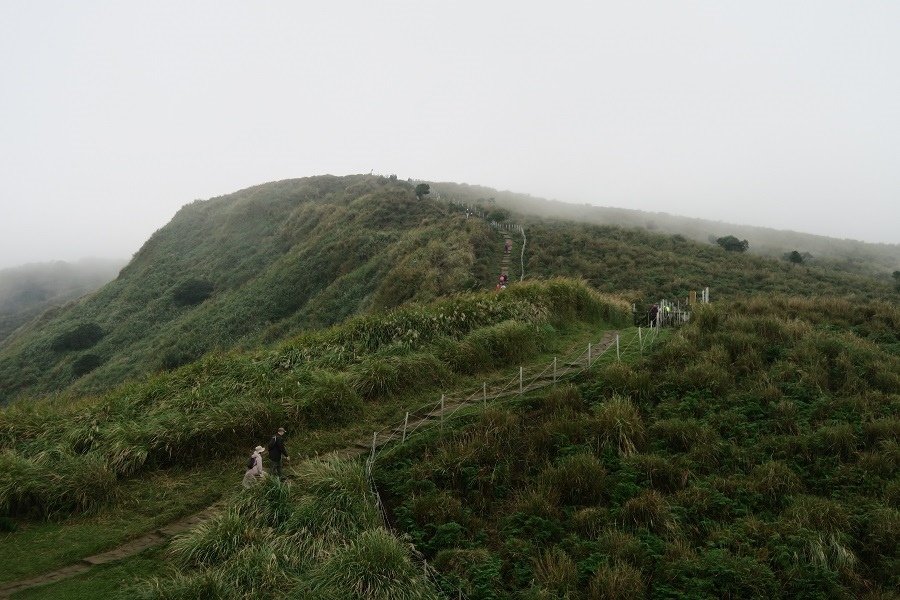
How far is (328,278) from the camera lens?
33.5 m

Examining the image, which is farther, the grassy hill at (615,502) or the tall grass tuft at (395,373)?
the tall grass tuft at (395,373)

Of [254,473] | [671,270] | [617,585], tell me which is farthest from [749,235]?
[254,473]

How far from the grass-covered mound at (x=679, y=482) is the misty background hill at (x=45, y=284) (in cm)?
9665

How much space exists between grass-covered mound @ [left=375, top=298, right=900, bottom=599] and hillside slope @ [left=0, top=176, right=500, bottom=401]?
577 inches

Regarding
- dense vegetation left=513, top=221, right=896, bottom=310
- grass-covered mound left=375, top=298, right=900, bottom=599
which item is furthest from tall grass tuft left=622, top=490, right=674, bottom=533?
dense vegetation left=513, top=221, right=896, bottom=310

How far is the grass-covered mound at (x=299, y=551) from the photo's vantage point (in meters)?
5.51

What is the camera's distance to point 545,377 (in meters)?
11.8

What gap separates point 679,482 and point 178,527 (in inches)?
292

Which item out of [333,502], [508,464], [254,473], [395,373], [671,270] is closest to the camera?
[333,502]

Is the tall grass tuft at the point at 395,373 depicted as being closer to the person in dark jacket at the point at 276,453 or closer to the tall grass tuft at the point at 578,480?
the person in dark jacket at the point at 276,453

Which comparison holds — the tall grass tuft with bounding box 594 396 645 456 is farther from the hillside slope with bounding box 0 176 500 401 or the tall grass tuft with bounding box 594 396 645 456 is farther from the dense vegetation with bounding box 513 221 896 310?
the dense vegetation with bounding box 513 221 896 310

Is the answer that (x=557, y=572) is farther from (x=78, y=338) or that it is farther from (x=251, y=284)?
(x=78, y=338)

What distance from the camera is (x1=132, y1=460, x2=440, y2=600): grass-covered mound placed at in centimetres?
551

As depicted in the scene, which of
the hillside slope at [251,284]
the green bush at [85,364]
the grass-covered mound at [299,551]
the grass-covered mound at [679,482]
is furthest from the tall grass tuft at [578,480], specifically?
the green bush at [85,364]
